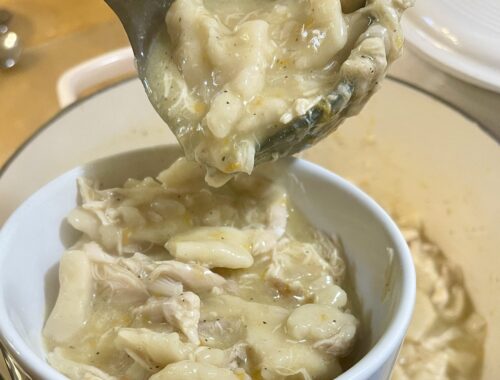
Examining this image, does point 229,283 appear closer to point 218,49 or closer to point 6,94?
point 218,49

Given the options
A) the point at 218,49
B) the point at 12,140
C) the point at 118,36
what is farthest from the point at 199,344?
the point at 118,36

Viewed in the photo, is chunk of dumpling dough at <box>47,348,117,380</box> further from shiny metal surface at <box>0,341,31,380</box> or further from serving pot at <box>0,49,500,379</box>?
serving pot at <box>0,49,500,379</box>

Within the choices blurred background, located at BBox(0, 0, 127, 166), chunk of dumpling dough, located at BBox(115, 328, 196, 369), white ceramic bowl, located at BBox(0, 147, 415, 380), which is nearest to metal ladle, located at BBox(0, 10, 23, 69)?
blurred background, located at BBox(0, 0, 127, 166)

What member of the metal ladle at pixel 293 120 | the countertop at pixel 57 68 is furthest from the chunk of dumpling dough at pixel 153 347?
the countertop at pixel 57 68

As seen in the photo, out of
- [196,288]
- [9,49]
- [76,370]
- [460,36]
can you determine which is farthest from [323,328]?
[9,49]

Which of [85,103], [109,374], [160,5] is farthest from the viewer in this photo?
[85,103]
